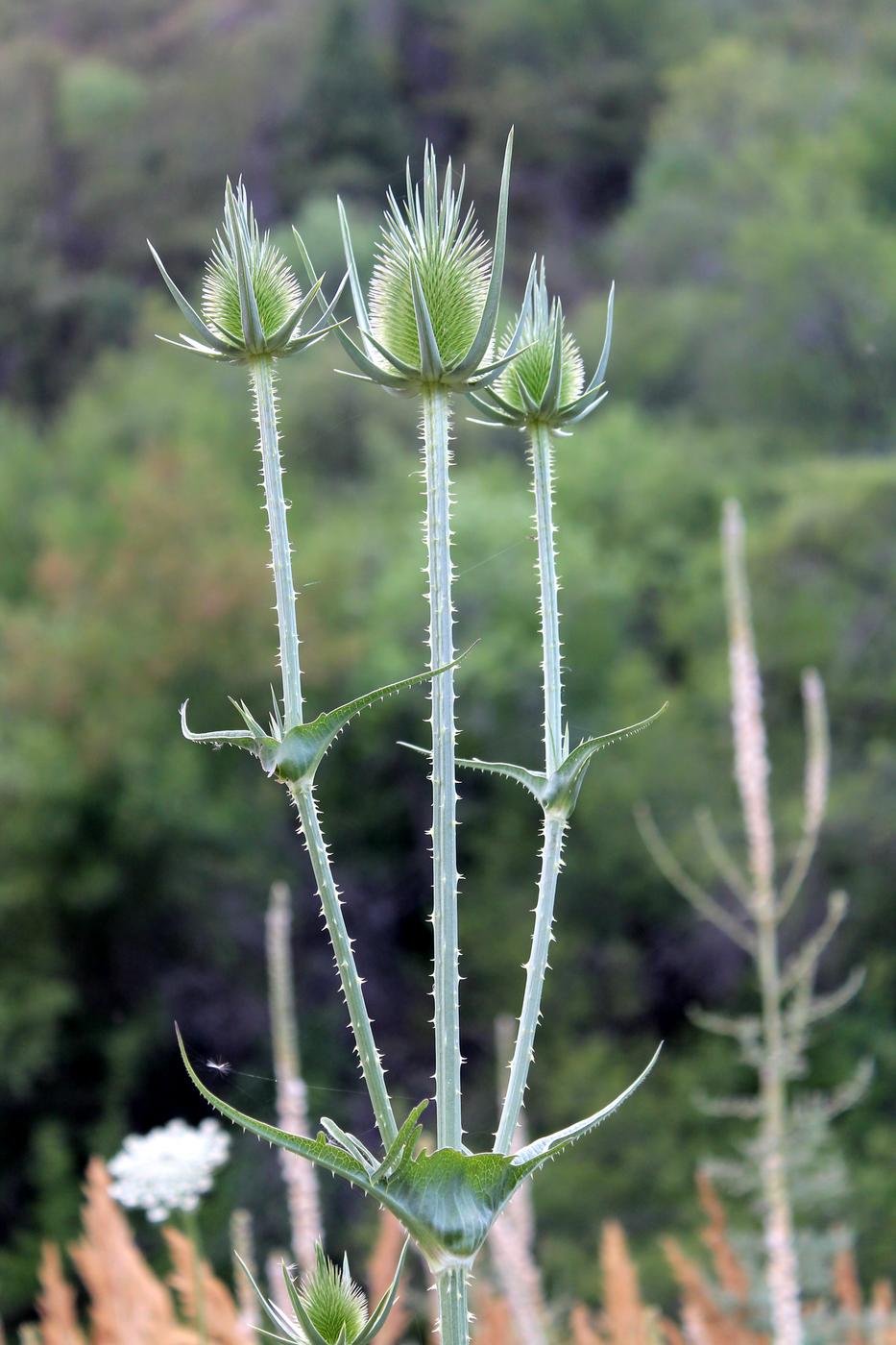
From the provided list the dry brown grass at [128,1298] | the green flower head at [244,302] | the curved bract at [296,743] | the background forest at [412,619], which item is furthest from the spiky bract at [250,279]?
the background forest at [412,619]

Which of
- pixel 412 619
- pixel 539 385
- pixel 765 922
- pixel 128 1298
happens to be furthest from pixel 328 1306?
pixel 412 619

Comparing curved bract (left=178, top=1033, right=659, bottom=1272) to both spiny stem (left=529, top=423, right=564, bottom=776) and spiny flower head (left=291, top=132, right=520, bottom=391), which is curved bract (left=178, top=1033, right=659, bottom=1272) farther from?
spiny flower head (left=291, top=132, right=520, bottom=391)

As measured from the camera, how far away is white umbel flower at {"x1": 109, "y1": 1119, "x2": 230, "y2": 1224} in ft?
7.12

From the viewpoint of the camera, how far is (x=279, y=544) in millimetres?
1278

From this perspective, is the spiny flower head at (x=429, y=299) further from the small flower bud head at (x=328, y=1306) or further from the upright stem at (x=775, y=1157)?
the upright stem at (x=775, y=1157)

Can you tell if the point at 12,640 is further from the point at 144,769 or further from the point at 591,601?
the point at 591,601

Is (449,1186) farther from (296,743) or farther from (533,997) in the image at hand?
(296,743)

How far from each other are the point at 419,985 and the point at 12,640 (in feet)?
19.2

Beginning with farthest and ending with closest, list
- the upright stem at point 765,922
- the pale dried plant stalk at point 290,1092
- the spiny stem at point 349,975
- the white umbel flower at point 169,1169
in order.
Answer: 1. the upright stem at point 765,922
2. the pale dried plant stalk at point 290,1092
3. the white umbel flower at point 169,1169
4. the spiny stem at point 349,975

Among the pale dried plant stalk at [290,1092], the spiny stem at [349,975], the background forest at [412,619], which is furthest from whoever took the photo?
the background forest at [412,619]

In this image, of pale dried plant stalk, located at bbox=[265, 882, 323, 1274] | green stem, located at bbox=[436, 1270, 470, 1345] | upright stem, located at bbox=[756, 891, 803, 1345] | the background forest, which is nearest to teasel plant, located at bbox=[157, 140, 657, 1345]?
green stem, located at bbox=[436, 1270, 470, 1345]

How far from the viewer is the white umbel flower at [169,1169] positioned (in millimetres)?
2170

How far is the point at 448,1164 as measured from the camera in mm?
1202

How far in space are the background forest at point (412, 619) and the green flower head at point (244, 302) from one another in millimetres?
10299
